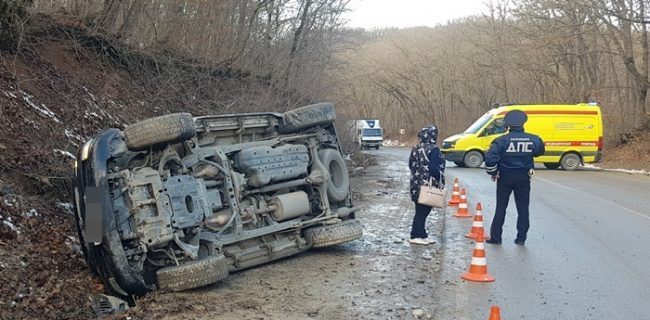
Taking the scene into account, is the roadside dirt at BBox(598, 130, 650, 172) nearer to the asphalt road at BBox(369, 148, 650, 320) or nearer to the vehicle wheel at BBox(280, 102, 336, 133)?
the asphalt road at BBox(369, 148, 650, 320)

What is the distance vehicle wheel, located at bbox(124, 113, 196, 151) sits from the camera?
5.83 m

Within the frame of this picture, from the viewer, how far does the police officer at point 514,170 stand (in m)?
8.18

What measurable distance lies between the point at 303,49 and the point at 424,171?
48.8 feet

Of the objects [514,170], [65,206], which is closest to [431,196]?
[514,170]

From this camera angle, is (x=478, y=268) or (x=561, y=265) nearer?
(x=478, y=268)

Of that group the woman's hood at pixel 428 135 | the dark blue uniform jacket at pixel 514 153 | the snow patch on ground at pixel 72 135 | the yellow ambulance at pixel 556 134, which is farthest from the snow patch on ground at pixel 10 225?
the yellow ambulance at pixel 556 134

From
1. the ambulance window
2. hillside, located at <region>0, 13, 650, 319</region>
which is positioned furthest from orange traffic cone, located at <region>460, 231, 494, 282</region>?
the ambulance window

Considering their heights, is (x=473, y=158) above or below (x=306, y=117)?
below

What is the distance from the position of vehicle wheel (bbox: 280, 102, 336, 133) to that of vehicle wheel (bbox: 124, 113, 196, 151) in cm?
Answer: 187

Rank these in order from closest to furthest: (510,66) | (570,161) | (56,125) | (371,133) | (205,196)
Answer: (205,196) < (56,125) < (570,161) < (510,66) < (371,133)

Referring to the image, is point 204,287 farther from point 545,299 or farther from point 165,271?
point 545,299

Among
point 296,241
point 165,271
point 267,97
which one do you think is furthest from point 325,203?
point 267,97

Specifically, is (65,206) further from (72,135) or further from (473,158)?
(473,158)

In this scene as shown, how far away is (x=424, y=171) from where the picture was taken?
26.4 feet
